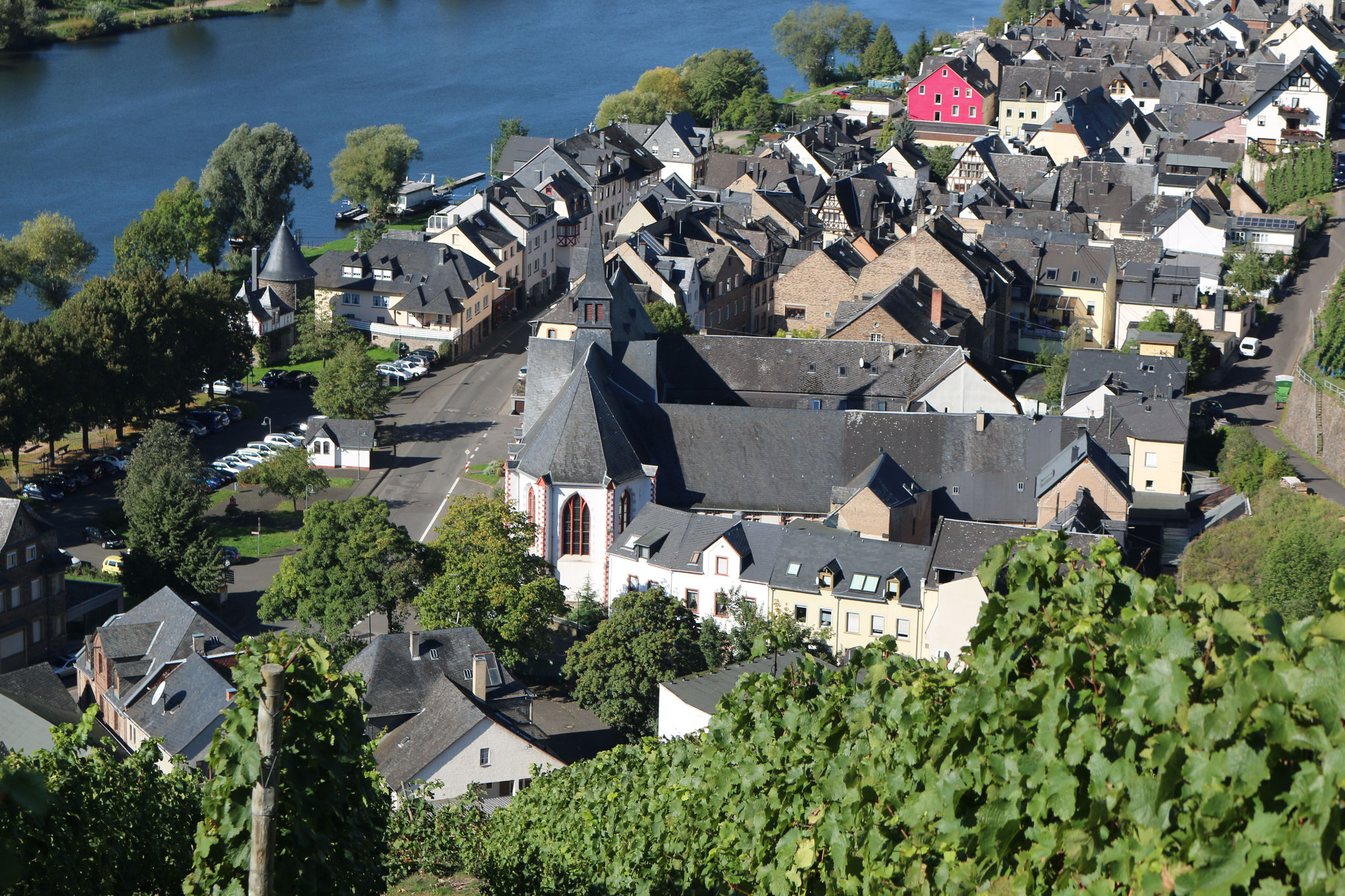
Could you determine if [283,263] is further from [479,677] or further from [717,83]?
[717,83]

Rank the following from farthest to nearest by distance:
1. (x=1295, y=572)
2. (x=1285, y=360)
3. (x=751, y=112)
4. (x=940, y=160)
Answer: (x=751, y=112) < (x=940, y=160) < (x=1285, y=360) < (x=1295, y=572)

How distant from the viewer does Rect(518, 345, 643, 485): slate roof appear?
45969 millimetres

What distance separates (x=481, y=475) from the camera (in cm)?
5572

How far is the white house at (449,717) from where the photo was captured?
3306cm

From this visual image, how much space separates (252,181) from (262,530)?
3802 cm

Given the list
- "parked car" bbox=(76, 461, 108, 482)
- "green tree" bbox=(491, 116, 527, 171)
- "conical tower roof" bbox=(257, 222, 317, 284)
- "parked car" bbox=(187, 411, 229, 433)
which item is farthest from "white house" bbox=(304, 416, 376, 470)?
"green tree" bbox=(491, 116, 527, 171)

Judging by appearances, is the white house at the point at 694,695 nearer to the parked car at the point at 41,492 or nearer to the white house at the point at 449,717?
the white house at the point at 449,717

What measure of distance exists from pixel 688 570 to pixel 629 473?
484 centimetres

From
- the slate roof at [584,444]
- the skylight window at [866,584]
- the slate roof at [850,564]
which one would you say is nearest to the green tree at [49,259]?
the slate roof at [584,444]

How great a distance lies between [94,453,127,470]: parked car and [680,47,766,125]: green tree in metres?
66.2

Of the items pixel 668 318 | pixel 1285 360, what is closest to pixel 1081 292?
pixel 1285 360

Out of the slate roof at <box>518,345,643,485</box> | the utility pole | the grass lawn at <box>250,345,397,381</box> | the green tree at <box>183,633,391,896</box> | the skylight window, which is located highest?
the utility pole

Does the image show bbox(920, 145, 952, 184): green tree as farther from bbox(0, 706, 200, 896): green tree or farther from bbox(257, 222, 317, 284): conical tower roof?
bbox(0, 706, 200, 896): green tree

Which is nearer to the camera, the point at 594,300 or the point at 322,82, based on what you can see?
the point at 594,300
